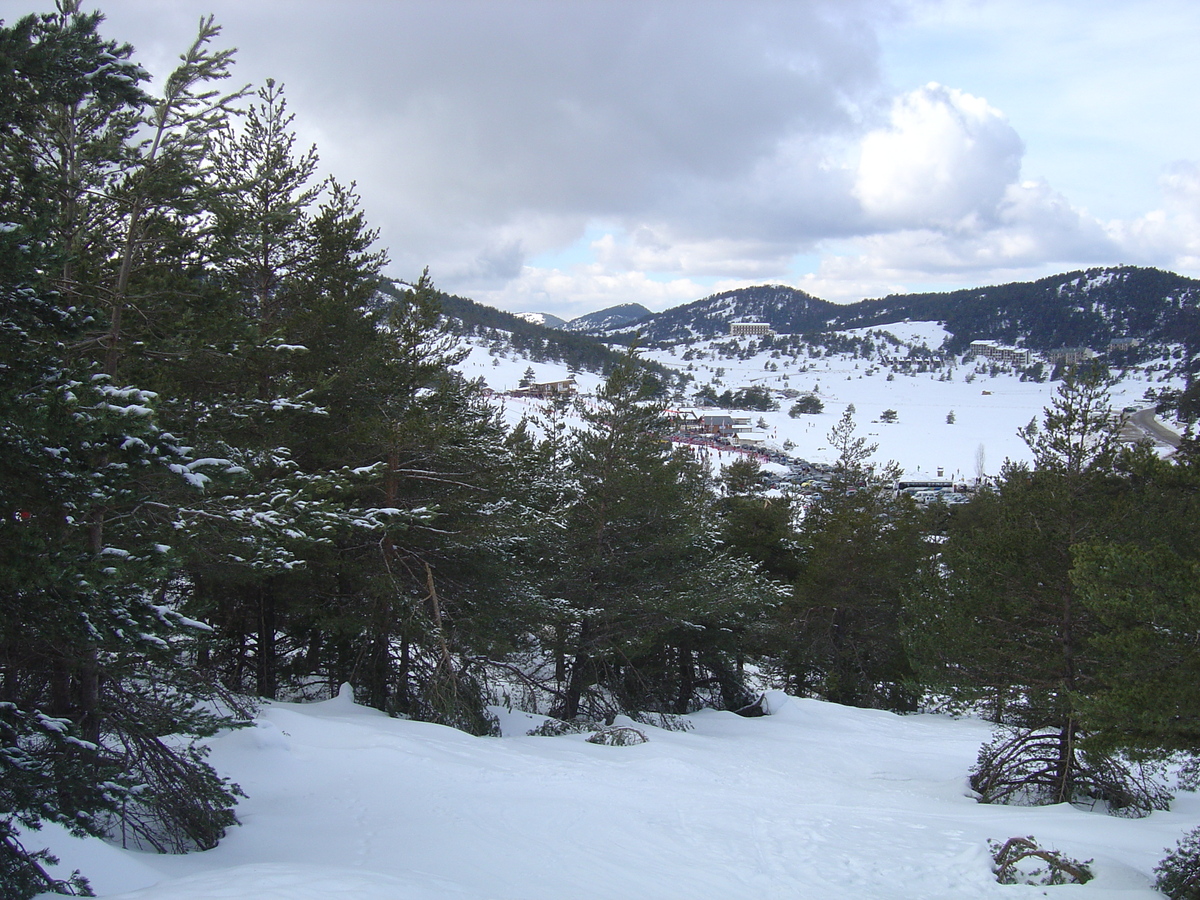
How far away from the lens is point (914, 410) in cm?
15538

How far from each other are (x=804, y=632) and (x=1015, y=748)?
10070mm

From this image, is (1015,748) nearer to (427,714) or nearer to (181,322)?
(427,714)

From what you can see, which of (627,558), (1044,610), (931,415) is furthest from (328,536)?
(931,415)

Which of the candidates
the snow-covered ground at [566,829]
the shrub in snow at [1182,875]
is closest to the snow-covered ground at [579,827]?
the snow-covered ground at [566,829]

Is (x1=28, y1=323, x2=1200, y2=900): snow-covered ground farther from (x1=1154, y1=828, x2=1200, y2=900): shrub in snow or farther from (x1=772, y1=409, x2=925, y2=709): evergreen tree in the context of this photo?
(x1=772, y1=409, x2=925, y2=709): evergreen tree

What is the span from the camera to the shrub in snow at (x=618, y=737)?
11344mm

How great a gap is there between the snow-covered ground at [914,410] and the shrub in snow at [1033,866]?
5894 cm

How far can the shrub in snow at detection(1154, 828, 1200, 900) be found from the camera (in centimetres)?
560

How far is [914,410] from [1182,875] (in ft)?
539

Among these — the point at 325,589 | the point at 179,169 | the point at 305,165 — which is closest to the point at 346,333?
the point at 305,165

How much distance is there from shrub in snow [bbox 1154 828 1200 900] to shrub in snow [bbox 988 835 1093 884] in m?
0.54

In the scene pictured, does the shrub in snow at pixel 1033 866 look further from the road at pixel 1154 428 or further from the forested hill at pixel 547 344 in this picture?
the forested hill at pixel 547 344

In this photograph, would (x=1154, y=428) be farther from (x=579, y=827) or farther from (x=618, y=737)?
(x=579, y=827)

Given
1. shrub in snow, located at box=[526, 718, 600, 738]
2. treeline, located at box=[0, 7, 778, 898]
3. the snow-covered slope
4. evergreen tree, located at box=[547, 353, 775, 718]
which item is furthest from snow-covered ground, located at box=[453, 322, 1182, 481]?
treeline, located at box=[0, 7, 778, 898]
